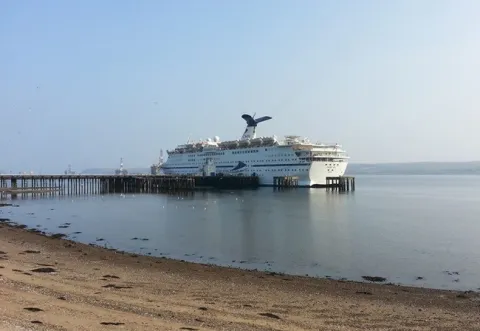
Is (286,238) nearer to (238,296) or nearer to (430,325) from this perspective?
(238,296)

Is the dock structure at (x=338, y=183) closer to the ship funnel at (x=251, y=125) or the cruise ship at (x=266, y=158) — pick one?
the cruise ship at (x=266, y=158)

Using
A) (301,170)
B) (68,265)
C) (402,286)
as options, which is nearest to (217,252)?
(68,265)

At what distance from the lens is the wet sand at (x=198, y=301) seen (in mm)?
7172

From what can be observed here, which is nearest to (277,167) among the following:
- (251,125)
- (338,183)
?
(338,183)

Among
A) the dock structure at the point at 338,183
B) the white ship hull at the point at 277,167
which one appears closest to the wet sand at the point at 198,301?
the white ship hull at the point at 277,167

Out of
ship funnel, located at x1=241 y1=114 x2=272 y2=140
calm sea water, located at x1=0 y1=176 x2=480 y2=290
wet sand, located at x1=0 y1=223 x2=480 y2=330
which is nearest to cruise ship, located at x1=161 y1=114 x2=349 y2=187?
ship funnel, located at x1=241 y1=114 x2=272 y2=140

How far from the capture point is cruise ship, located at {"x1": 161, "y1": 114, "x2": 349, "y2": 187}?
69188 mm

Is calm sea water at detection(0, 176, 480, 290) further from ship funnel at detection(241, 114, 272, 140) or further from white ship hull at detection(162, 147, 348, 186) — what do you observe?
ship funnel at detection(241, 114, 272, 140)

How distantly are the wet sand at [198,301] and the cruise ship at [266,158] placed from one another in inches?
2207

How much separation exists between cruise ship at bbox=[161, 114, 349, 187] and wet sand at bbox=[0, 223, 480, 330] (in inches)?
2207

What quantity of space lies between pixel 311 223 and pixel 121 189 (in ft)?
167

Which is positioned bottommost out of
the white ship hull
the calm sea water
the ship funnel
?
the calm sea water

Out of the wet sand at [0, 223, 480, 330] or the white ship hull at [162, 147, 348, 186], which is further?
the white ship hull at [162, 147, 348, 186]

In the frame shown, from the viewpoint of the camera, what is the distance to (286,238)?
2186cm
